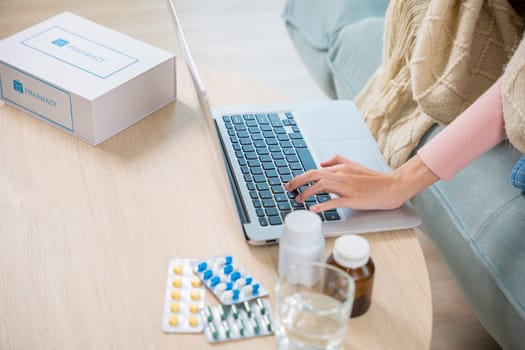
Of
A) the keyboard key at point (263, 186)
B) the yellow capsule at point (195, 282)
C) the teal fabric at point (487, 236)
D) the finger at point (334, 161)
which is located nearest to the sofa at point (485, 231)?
the teal fabric at point (487, 236)

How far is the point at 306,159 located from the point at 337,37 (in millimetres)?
727

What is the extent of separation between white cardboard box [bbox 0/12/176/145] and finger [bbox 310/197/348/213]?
368 mm

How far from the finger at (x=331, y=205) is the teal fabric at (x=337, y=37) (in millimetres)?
703

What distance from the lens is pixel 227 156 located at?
1077 millimetres

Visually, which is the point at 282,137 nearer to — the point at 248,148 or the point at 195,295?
the point at 248,148

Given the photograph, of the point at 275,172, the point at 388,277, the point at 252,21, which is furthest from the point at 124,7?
the point at 388,277

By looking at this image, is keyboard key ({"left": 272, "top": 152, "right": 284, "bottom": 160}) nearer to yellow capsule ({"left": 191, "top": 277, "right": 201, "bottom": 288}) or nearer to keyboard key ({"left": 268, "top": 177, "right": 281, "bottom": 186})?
keyboard key ({"left": 268, "top": 177, "right": 281, "bottom": 186})

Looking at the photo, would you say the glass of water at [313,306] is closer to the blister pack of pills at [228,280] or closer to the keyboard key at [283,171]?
the blister pack of pills at [228,280]

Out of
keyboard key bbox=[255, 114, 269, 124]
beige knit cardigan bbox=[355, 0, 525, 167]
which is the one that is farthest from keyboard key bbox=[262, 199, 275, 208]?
beige knit cardigan bbox=[355, 0, 525, 167]

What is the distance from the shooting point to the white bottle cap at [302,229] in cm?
80

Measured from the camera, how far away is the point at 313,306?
779 mm

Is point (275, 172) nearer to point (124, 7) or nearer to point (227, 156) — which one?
point (227, 156)

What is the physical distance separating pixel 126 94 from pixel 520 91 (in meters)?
0.59

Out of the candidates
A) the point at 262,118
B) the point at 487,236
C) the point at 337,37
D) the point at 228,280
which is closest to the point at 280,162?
the point at 262,118
